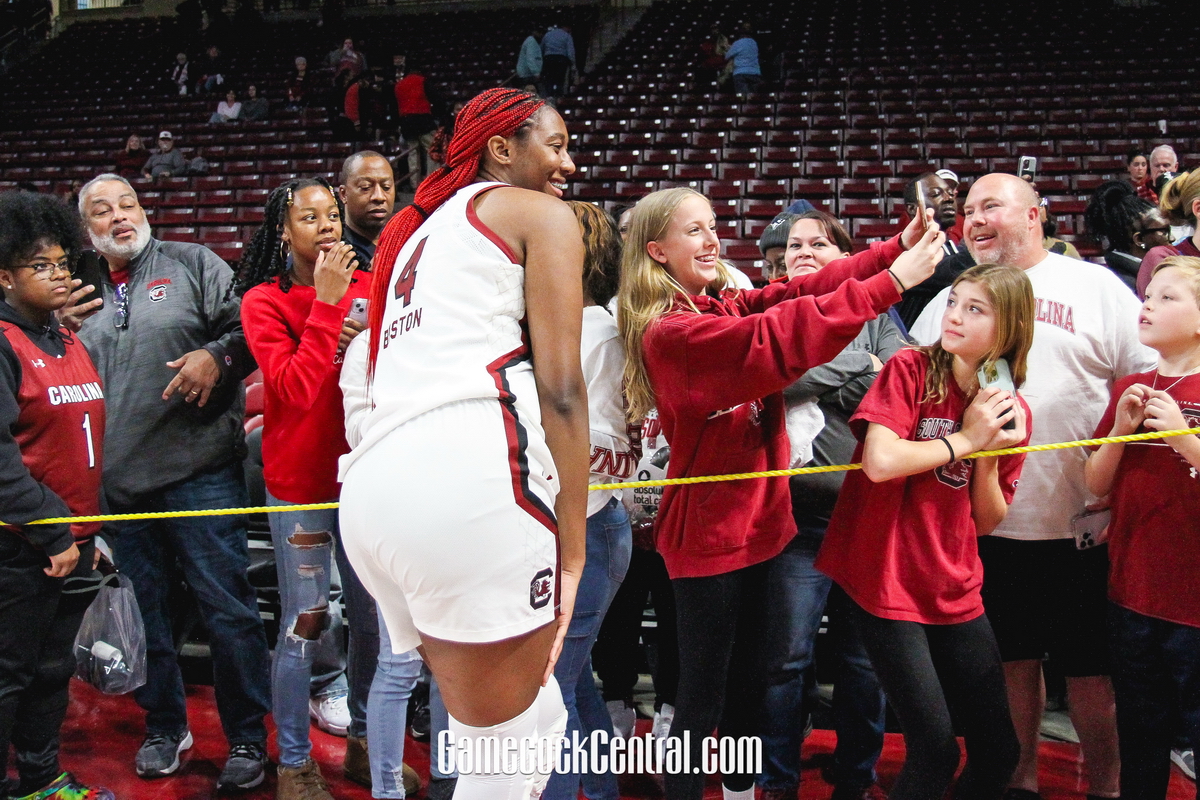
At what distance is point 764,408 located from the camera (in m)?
2.30

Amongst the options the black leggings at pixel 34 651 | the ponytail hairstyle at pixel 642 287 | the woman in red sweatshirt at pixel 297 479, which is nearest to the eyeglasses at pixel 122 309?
the woman in red sweatshirt at pixel 297 479

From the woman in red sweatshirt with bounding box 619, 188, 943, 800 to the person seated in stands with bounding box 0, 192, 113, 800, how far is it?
5.09ft

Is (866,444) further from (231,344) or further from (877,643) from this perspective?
(231,344)

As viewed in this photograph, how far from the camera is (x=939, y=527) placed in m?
2.17

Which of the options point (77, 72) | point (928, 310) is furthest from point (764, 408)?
point (77, 72)

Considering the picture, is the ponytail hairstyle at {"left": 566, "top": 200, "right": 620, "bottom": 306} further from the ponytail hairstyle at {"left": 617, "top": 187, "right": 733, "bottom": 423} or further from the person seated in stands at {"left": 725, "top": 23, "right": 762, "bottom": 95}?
the person seated in stands at {"left": 725, "top": 23, "right": 762, "bottom": 95}

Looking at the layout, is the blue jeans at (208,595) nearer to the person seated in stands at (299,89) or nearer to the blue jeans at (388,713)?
the blue jeans at (388,713)

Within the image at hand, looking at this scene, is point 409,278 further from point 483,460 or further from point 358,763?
point 358,763

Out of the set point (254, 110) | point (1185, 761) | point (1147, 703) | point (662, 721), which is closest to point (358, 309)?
point (662, 721)

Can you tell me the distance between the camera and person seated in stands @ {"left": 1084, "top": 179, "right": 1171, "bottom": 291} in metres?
3.71

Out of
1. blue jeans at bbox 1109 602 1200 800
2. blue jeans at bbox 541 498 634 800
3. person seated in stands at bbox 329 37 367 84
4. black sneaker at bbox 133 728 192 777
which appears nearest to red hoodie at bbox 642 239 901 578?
blue jeans at bbox 541 498 634 800

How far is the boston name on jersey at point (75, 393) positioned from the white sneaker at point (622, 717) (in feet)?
5.89

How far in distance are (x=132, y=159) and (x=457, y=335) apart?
457 inches

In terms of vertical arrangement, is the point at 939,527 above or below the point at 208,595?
above
